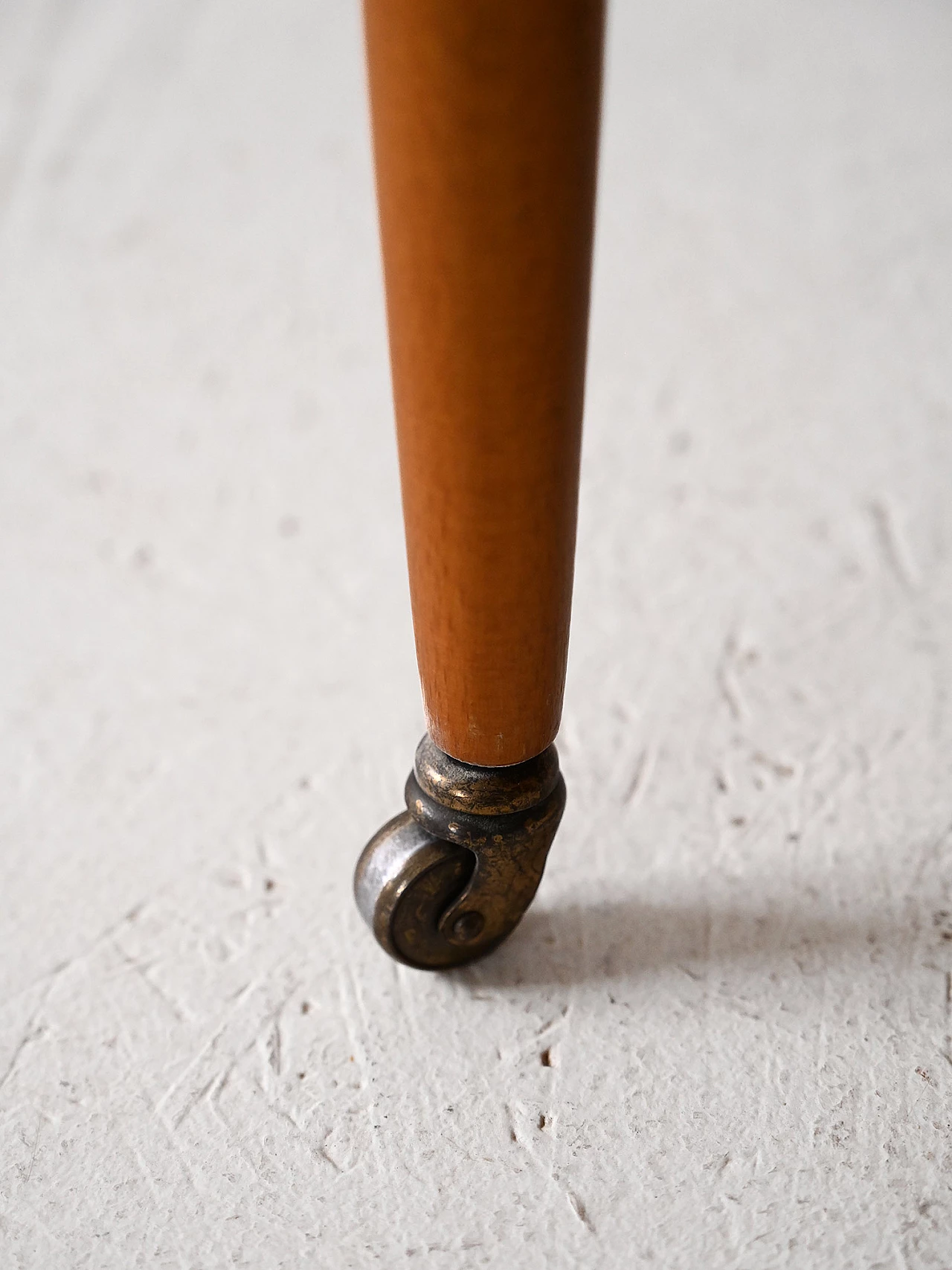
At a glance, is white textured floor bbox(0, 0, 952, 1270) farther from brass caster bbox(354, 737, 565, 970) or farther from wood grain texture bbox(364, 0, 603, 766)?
wood grain texture bbox(364, 0, 603, 766)

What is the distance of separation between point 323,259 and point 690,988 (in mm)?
1041

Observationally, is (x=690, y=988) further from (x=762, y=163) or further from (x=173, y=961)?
(x=762, y=163)

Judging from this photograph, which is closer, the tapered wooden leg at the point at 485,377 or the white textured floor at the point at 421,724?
the tapered wooden leg at the point at 485,377

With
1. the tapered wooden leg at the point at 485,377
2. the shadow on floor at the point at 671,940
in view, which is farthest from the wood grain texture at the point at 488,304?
the shadow on floor at the point at 671,940

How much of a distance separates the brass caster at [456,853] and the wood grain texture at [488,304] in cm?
6

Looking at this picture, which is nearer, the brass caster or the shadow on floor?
the brass caster

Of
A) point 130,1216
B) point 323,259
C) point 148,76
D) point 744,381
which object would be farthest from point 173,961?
point 148,76

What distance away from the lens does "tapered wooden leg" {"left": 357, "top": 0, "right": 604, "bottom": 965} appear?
0.45 meters

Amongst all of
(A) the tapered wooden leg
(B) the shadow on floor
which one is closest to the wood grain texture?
(A) the tapered wooden leg

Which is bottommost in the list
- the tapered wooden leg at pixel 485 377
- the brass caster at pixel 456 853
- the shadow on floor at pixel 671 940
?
the shadow on floor at pixel 671 940

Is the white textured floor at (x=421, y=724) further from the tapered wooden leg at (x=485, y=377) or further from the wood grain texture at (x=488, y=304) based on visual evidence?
the wood grain texture at (x=488, y=304)

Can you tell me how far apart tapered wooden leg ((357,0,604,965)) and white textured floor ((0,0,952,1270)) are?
5.6 inches

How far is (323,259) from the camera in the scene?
58.9 inches

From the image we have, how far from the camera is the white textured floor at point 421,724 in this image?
0.68m
